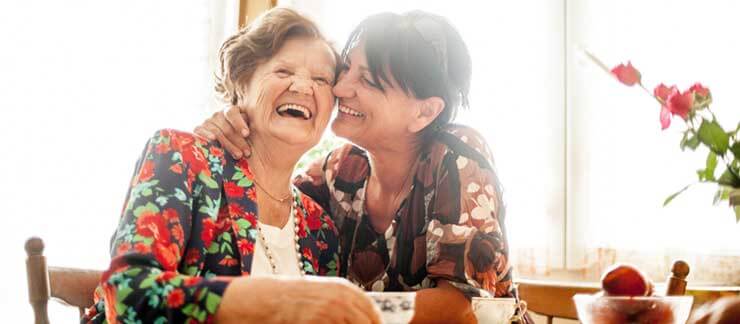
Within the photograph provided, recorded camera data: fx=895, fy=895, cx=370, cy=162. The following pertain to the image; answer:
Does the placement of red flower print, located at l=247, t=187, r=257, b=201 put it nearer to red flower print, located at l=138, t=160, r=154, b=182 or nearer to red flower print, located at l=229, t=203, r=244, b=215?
red flower print, located at l=229, t=203, r=244, b=215

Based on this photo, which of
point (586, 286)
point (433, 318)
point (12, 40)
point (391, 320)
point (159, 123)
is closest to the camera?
point (391, 320)

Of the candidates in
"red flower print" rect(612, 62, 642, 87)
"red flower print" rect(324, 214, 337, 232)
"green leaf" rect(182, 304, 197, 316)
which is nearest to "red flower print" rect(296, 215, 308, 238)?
"red flower print" rect(324, 214, 337, 232)

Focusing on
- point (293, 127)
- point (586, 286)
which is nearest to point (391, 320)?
point (293, 127)

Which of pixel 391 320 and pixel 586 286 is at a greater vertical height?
pixel 391 320

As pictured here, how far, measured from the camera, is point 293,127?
1.63 metres

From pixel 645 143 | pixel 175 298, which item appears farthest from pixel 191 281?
pixel 645 143

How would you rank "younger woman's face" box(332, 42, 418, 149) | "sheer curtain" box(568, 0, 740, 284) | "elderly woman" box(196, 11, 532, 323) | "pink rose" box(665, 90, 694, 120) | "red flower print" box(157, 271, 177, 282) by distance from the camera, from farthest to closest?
"sheer curtain" box(568, 0, 740, 284)
"younger woman's face" box(332, 42, 418, 149)
"elderly woman" box(196, 11, 532, 323)
"pink rose" box(665, 90, 694, 120)
"red flower print" box(157, 271, 177, 282)

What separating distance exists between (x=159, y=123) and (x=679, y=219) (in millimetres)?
2123

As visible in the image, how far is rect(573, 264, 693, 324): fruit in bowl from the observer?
1209 millimetres

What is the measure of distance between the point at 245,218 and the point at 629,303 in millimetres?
663

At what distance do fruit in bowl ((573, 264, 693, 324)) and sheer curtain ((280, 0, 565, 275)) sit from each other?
2643 mm

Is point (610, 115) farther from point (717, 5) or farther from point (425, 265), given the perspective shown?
point (425, 265)

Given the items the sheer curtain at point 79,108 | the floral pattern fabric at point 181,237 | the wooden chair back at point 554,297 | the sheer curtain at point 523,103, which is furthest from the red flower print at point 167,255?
the sheer curtain at point 523,103

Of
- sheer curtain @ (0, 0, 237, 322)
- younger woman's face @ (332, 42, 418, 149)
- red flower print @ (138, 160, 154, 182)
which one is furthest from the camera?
sheer curtain @ (0, 0, 237, 322)
